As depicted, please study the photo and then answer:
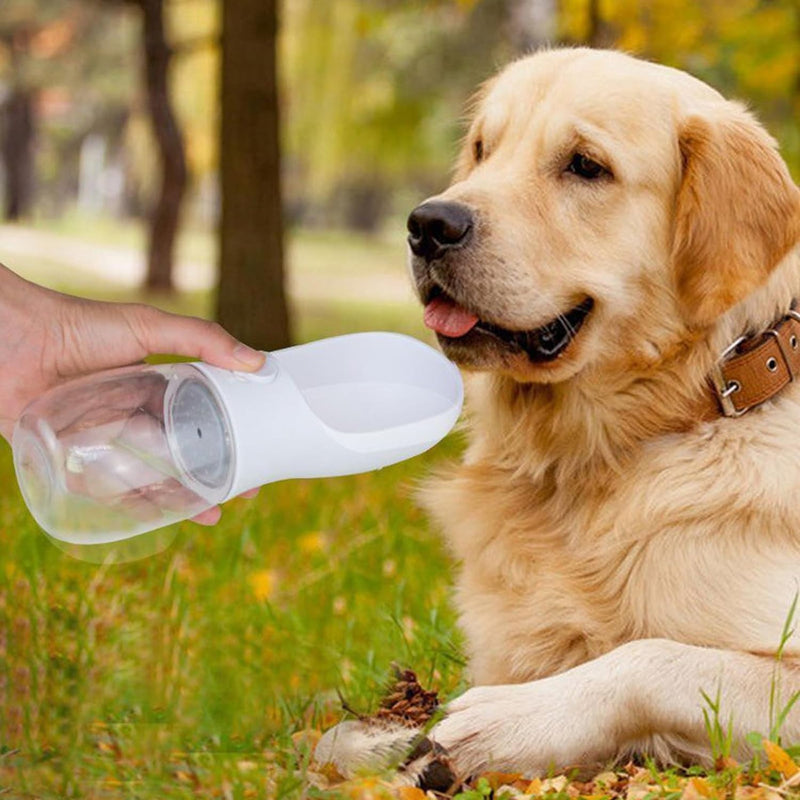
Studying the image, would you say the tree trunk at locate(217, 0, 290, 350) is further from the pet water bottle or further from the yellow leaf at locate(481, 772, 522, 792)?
the yellow leaf at locate(481, 772, 522, 792)

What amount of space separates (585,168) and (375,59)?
2148 cm

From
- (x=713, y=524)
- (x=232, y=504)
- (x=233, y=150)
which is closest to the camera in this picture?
(x=713, y=524)

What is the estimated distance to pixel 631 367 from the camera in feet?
10.7

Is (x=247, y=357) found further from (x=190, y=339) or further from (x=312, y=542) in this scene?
(x=312, y=542)

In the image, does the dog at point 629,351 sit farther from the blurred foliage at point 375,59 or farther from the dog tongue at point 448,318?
the blurred foliage at point 375,59

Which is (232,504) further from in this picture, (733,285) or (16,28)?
(16,28)

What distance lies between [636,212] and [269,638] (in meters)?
1.75

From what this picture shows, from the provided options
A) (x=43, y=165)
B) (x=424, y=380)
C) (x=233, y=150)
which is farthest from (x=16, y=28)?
(x=424, y=380)

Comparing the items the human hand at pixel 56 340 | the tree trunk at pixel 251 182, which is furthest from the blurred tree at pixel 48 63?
the human hand at pixel 56 340

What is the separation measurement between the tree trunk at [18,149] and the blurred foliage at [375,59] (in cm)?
158

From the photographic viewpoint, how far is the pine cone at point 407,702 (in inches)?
122

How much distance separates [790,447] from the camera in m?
3.10

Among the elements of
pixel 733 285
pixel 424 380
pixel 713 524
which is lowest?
pixel 713 524

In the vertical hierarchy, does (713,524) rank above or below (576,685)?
above
